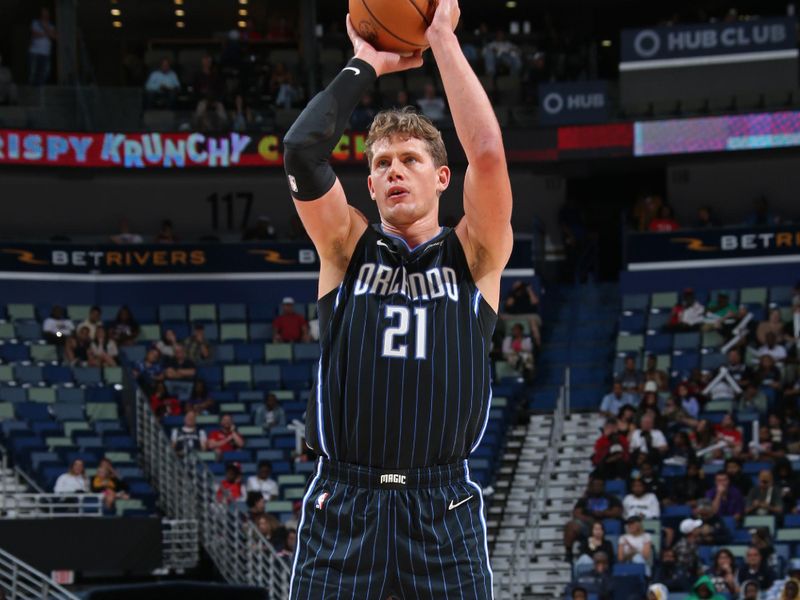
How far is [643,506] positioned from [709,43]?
11.6 metres

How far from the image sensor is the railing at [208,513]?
18266mm

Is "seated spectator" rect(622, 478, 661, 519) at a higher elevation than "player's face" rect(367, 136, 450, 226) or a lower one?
lower

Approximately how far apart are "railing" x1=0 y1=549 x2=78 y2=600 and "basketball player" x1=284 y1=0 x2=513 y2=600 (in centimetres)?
1106

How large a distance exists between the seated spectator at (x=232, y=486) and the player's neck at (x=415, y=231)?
14671mm

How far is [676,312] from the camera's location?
2414 cm

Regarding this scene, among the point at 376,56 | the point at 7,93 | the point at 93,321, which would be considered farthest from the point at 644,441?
the point at 376,56

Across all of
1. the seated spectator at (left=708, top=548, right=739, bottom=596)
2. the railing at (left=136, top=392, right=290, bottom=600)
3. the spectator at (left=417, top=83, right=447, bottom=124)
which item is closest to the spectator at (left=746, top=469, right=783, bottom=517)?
the seated spectator at (left=708, top=548, right=739, bottom=596)

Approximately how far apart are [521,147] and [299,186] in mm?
21673

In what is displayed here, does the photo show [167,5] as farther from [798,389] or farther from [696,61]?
[798,389]

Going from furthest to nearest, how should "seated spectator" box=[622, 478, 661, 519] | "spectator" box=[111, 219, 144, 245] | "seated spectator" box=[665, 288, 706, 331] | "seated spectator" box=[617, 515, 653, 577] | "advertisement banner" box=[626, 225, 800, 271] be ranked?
"spectator" box=[111, 219, 144, 245] → "advertisement banner" box=[626, 225, 800, 271] → "seated spectator" box=[665, 288, 706, 331] → "seated spectator" box=[622, 478, 661, 519] → "seated spectator" box=[617, 515, 653, 577]

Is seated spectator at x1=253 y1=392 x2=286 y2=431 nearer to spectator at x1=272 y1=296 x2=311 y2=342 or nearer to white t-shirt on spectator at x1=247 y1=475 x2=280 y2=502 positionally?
white t-shirt on spectator at x1=247 y1=475 x2=280 y2=502

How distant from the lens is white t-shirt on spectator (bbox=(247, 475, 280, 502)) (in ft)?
65.0

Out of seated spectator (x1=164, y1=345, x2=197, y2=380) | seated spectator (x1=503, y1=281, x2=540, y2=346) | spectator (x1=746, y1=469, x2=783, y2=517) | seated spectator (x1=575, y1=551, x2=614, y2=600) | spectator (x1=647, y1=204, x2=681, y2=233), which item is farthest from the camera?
spectator (x1=647, y1=204, x2=681, y2=233)

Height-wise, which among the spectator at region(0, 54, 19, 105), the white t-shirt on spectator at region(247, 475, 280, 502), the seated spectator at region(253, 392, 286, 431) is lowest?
the white t-shirt on spectator at region(247, 475, 280, 502)
